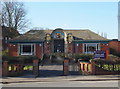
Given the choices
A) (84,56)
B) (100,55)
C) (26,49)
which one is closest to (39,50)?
(26,49)

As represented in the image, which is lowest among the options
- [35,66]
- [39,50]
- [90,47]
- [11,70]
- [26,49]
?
[11,70]

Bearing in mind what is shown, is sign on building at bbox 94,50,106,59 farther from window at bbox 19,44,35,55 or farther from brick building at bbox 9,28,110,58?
window at bbox 19,44,35,55

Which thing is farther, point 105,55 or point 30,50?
point 30,50

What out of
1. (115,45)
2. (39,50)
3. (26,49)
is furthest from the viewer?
(115,45)

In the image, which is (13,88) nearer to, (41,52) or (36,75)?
(36,75)

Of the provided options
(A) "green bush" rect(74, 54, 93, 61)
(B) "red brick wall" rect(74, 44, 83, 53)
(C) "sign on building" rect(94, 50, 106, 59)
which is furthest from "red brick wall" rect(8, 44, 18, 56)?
(C) "sign on building" rect(94, 50, 106, 59)

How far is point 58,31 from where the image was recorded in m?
32.6

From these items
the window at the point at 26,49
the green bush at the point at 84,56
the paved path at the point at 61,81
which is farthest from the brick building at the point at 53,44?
the paved path at the point at 61,81

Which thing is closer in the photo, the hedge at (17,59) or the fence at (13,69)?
the fence at (13,69)

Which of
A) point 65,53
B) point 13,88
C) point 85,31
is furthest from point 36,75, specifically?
point 85,31

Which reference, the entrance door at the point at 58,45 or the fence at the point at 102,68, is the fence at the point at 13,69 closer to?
the fence at the point at 102,68

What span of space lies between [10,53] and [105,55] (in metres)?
17.0

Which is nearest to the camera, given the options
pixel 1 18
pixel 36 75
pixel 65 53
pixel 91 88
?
pixel 91 88

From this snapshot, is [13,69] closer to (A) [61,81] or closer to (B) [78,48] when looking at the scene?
(A) [61,81]
